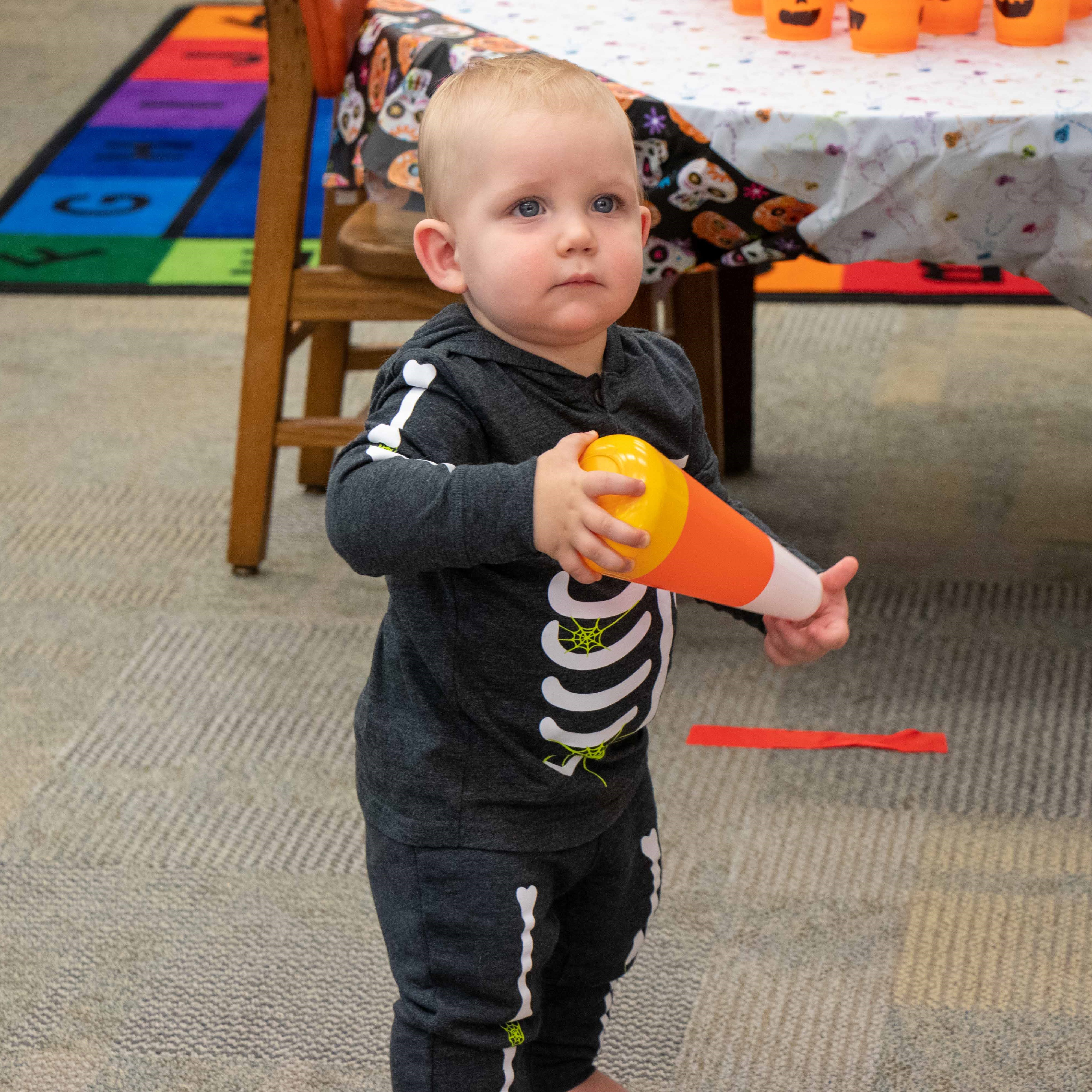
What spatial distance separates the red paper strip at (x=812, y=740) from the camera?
4.67ft

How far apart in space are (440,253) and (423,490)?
0.50 feet

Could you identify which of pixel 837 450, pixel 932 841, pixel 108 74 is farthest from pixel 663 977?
pixel 108 74

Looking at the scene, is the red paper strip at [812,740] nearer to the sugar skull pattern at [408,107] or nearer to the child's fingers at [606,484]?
the sugar skull pattern at [408,107]

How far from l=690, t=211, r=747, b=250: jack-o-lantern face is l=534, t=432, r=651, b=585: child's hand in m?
0.72

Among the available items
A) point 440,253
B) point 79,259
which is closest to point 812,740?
point 440,253

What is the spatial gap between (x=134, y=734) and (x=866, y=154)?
0.90m

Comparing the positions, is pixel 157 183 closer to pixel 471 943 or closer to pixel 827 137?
pixel 827 137

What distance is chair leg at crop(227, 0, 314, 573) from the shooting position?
5.11 ft

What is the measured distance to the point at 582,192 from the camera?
71 centimetres

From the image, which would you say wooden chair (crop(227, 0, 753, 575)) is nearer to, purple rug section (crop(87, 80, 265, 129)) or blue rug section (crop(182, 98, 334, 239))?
blue rug section (crop(182, 98, 334, 239))

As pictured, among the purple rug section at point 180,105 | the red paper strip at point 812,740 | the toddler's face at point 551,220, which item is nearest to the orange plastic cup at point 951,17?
the red paper strip at point 812,740

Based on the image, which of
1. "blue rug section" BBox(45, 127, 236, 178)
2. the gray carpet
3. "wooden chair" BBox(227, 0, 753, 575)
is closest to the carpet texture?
the gray carpet

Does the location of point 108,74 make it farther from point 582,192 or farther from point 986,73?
point 582,192

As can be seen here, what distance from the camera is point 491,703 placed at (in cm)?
79
